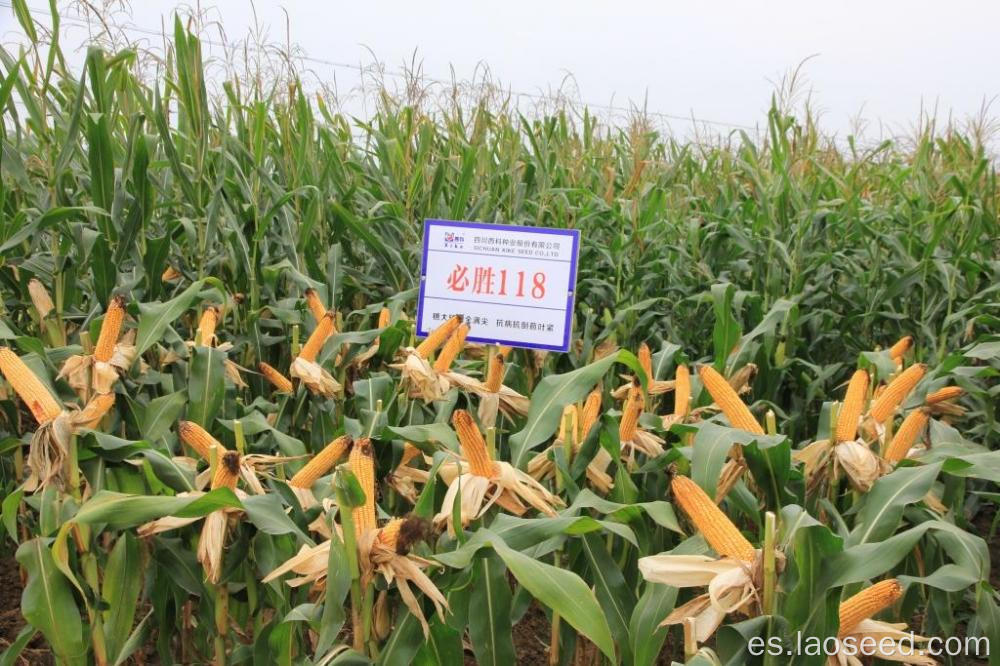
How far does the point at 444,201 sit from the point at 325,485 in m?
3.09

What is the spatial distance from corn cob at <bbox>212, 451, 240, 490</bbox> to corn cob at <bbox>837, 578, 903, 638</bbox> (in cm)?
120

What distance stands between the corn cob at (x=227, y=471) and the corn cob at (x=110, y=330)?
636 millimetres

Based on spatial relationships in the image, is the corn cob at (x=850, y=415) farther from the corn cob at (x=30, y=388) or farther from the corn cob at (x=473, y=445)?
the corn cob at (x=30, y=388)

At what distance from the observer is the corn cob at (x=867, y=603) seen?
1608mm

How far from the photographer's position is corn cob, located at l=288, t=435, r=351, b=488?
1.97 meters

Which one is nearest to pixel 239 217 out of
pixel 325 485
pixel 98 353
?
pixel 98 353

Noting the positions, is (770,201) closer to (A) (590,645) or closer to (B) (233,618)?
(A) (590,645)

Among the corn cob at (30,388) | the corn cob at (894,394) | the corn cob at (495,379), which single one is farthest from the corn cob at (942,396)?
the corn cob at (30,388)

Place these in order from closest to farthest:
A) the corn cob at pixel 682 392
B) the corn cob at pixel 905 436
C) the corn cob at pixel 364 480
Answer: the corn cob at pixel 364 480 → the corn cob at pixel 905 436 → the corn cob at pixel 682 392

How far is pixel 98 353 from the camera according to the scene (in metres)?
2.31

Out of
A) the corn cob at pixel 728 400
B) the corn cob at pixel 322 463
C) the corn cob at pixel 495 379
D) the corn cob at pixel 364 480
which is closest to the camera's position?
the corn cob at pixel 364 480

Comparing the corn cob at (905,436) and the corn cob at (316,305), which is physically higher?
the corn cob at (316,305)

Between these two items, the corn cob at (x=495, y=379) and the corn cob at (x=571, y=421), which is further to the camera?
the corn cob at (x=495, y=379)

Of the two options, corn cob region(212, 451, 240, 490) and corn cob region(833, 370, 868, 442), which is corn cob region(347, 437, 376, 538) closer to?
corn cob region(212, 451, 240, 490)
